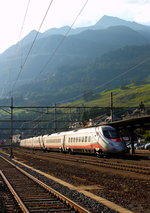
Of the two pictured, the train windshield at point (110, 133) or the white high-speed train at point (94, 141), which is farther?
the train windshield at point (110, 133)

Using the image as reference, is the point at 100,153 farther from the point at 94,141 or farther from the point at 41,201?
the point at 41,201

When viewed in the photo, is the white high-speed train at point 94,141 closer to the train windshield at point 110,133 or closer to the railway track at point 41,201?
the train windshield at point 110,133

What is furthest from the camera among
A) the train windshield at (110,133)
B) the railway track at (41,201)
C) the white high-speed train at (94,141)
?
the train windshield at (110,133)

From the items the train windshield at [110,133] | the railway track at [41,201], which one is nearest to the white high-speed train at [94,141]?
the train windshield at [110,133]

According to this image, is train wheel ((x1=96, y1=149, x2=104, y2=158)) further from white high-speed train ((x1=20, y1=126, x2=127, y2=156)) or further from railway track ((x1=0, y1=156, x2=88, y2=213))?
railway track ((x1=0, y1=156, x2=88, y2=213))

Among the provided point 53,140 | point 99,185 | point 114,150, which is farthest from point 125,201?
point 53,140

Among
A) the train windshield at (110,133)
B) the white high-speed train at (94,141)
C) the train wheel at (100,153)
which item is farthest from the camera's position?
the train wheel at (100,153)

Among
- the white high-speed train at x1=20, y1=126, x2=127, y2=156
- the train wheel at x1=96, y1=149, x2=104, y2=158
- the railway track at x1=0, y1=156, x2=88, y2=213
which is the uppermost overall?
the white high-speed train at x1=20, y1=126, x2=127, y2=156

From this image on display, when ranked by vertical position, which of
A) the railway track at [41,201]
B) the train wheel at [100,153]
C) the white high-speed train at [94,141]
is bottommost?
the railway track at [41,201]

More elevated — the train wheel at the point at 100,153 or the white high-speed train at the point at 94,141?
the white high-speed train at the point at 94,141

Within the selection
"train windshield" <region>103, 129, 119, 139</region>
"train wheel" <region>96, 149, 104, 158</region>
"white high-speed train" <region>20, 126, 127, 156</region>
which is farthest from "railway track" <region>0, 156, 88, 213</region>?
"train wheel" <region>96, 149, 104, 158</region>

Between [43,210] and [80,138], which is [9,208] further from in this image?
[80,138]

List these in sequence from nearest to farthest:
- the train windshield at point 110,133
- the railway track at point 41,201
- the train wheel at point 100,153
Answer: the railway track at point 41,201, the train windshield at point 110,133, the train wheel at point 100,153

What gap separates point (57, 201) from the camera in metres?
11.2
